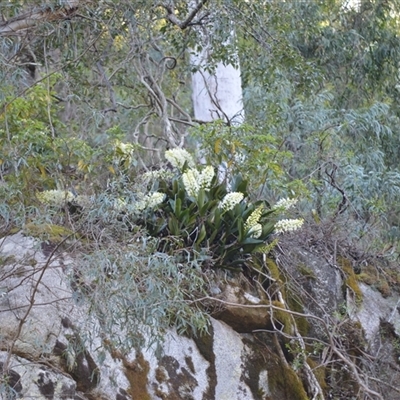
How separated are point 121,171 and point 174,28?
3445mm

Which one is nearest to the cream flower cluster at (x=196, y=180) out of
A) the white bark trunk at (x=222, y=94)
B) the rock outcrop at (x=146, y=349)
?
the rock outcrop at (x=146, y=349)

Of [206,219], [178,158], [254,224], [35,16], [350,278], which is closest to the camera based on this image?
[206,219]

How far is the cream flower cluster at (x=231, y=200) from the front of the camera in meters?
5.86

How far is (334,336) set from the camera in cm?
587

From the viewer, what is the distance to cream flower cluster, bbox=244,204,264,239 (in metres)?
5.85

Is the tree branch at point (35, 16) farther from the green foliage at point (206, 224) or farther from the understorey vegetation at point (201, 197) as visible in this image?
the green foliage at point (206, 224)

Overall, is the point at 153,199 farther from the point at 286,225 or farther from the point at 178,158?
the point at 286,225

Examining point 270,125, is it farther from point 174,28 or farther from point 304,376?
point 304,376

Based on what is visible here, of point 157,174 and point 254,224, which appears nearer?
point 254,224

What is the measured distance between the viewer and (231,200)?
5.88 m

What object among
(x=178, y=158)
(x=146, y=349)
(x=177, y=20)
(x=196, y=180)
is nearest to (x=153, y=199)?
(x=196, y=180)

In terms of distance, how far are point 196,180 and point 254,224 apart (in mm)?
587

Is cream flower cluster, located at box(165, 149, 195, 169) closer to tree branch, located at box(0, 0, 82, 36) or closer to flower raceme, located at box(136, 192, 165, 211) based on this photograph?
flower raceme, located at box(136, 192, 165, 211)

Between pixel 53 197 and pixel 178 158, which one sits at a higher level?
pixel 178 158
